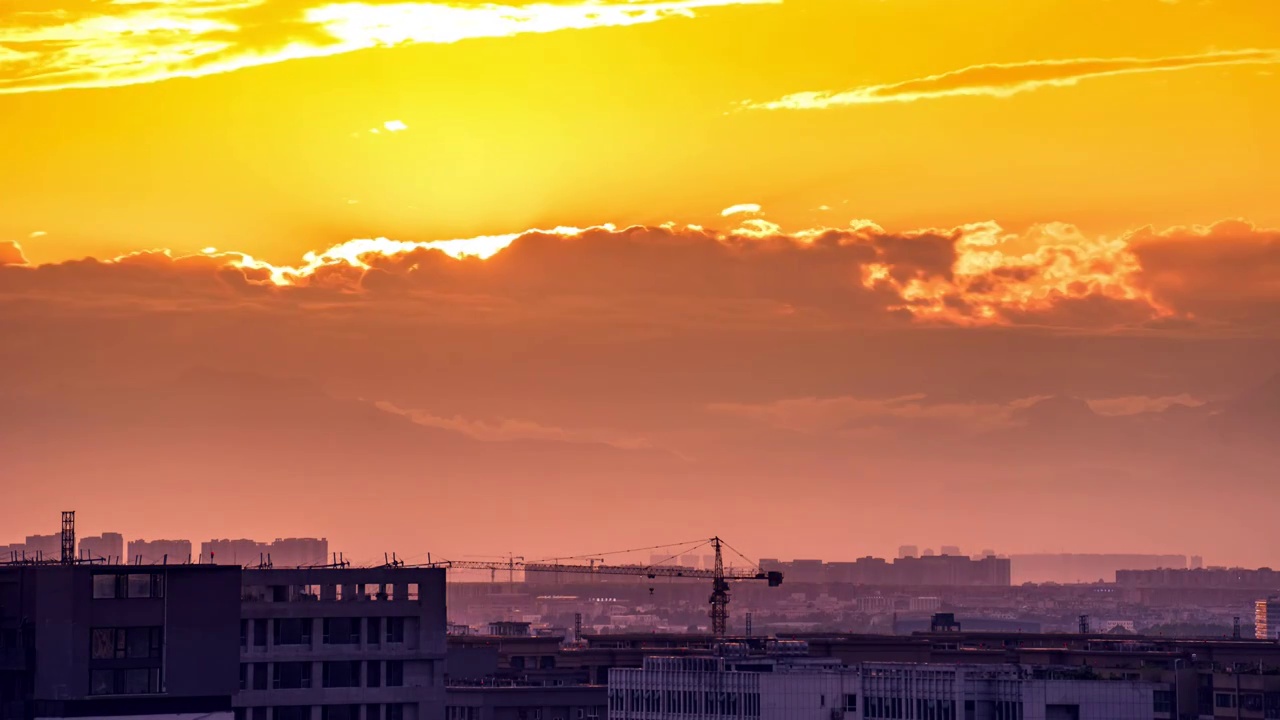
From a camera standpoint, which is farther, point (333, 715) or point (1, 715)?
point (333, 715)

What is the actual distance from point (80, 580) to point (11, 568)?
30.6ft

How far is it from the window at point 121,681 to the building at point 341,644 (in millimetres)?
27544

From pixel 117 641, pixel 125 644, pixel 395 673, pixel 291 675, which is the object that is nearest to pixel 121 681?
pixel 125 644

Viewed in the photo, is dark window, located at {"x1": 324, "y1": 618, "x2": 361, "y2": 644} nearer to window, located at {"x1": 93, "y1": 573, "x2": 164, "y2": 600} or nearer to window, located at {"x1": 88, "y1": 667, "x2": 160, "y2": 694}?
window, located at {"x1": 93, "y1": 573, "x2": 164, "y2": 600}

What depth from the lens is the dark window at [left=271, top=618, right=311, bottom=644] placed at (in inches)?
6516

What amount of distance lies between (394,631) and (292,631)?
7.33m

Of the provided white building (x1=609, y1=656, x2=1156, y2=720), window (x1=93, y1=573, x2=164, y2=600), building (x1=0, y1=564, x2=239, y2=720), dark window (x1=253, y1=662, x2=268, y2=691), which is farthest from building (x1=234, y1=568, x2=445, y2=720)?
window (x1=93, y1=573, x2=164, y2=600)

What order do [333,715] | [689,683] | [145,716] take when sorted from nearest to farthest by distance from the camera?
[145,716] < [333,715] < [689,683]

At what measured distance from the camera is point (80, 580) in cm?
13350

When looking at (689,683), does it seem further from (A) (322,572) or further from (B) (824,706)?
(A) (322,572)

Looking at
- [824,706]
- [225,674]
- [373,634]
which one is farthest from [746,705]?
[225,674]

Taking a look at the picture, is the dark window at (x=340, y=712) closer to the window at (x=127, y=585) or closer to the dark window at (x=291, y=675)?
the dark window at (x=291, y=675)

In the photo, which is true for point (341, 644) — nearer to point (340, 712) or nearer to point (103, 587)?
point (340, 712)

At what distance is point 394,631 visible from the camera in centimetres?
16912
